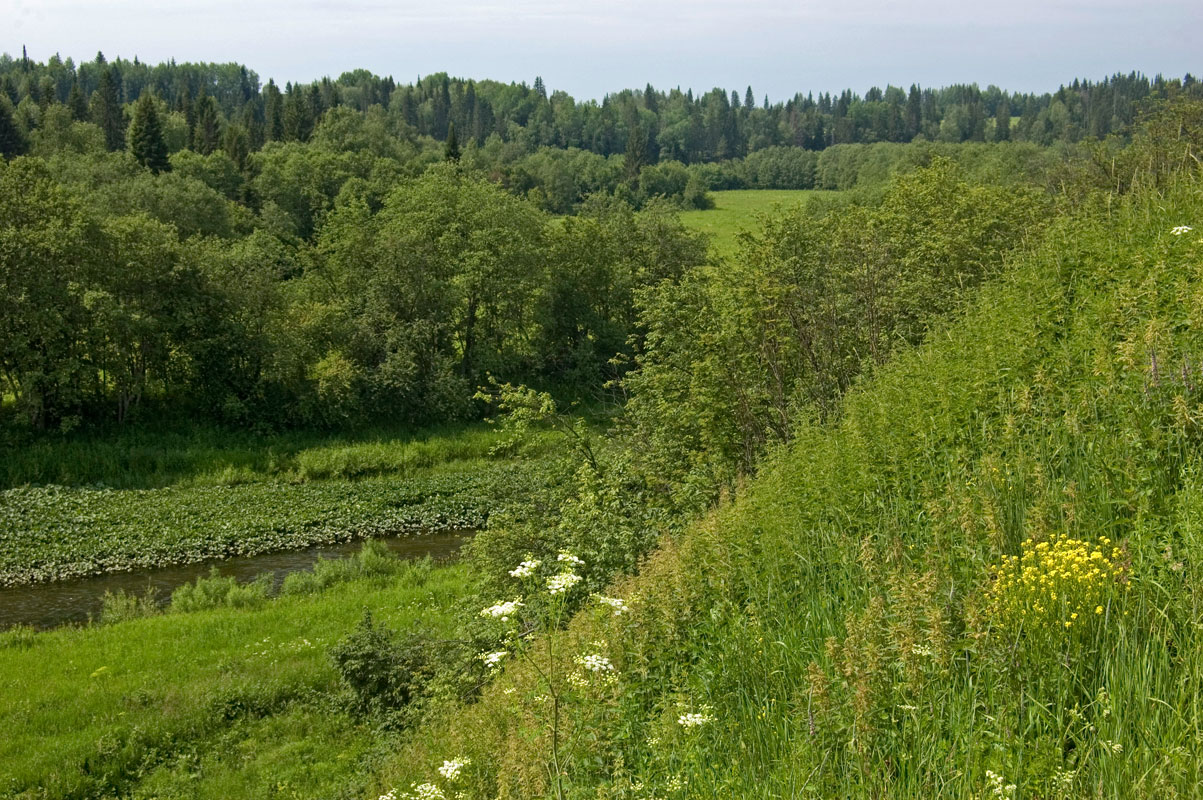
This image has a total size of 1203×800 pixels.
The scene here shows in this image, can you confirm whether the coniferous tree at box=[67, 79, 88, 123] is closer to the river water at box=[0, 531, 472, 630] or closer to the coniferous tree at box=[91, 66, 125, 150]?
the coniferous tree at box=[91, 66, 125, 150]

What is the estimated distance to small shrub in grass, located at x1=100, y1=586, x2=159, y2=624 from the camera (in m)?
21.3

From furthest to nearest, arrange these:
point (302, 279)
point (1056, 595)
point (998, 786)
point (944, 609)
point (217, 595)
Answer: point (302, 279)
point (217, 595)
point (944, 609)
point (1056, 595)
point (998, 786)

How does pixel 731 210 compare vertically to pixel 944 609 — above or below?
above

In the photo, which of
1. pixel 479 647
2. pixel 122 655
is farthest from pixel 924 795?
pixel 122 655

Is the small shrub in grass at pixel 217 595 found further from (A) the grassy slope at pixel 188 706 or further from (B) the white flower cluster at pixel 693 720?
(B) the white flower cluster at pixel 693 720

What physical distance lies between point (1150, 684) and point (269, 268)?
129 ft

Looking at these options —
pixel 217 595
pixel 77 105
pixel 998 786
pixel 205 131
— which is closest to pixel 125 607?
pixel 217 595

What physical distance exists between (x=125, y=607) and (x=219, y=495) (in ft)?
32.8

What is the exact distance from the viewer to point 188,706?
15.7 meters

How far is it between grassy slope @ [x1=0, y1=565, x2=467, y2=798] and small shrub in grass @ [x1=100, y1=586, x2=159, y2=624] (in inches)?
29.9

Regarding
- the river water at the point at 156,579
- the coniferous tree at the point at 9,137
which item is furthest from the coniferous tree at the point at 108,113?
the river water at the point at 156,579

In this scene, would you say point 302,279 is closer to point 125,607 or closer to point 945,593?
point 125,607

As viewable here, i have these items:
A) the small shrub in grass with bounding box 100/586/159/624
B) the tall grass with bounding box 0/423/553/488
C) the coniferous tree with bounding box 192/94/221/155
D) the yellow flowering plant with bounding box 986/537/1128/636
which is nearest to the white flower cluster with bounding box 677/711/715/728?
the yellow flowering plant with bounding box 986/537/1128/636

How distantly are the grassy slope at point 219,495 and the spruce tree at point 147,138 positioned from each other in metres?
39.8
